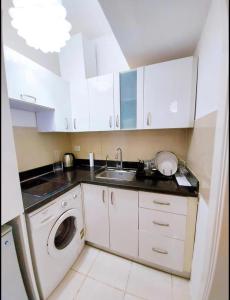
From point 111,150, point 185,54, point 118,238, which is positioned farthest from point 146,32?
point 118,238

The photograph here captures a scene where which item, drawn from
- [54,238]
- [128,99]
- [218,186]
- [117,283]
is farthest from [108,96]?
[117,283]

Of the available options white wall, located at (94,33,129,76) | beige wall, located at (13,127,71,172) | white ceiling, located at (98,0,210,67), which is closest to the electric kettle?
beige wall, located at (13,127,71,172)

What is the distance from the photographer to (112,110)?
1520 millimetres

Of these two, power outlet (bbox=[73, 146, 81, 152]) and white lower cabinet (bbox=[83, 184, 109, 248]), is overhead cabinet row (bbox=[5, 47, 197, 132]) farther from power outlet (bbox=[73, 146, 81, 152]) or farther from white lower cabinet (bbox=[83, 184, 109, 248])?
white lower cabinet (bbox=[83, 184, 109, 248])

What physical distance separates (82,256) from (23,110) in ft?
5.87

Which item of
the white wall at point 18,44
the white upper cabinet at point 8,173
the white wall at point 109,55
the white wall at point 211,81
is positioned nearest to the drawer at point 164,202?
the white wall at point 211,81

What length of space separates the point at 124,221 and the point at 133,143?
0.96 m

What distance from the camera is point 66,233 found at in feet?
4.63

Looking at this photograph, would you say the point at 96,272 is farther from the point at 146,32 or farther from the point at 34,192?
the point at 146,32

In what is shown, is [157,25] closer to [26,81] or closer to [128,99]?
[128,99]

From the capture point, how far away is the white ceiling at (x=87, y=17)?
1230mm

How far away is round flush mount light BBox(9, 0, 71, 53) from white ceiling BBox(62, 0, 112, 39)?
19.0 inches

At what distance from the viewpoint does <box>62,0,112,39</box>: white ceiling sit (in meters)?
1.23

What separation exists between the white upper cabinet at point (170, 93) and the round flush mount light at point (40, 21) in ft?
2.70
